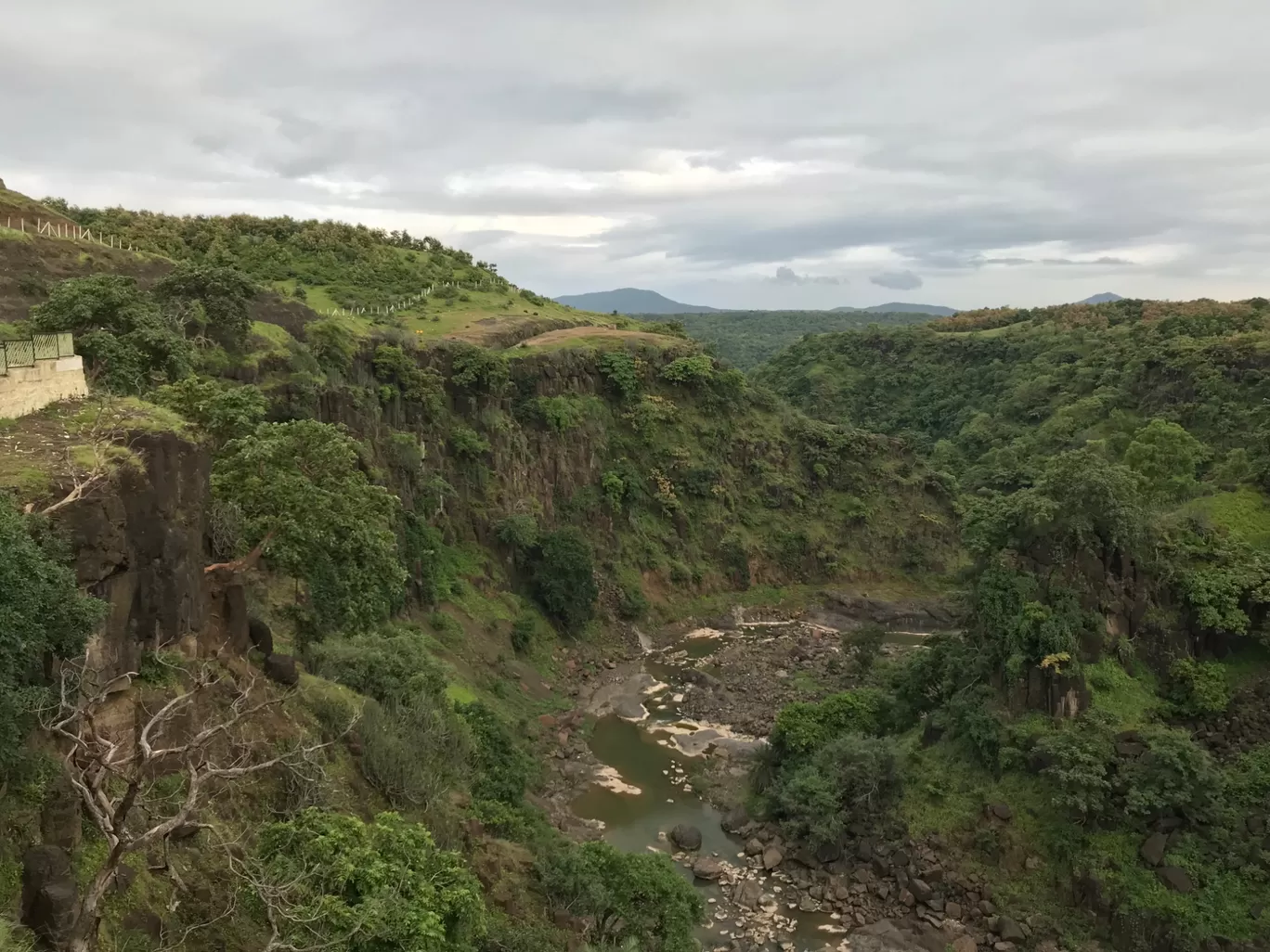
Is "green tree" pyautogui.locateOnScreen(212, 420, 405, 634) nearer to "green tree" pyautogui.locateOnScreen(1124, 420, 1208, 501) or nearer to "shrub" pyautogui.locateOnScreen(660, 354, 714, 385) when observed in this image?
"green tree" pyautogui.locateOnScreen(1124, 420, 1208, 501)

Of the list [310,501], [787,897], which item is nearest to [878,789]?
[787,897]

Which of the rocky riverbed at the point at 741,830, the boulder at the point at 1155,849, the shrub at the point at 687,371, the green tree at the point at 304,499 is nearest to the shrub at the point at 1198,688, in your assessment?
the boulder at the point at 1155,849

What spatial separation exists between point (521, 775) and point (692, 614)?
26.0 meters

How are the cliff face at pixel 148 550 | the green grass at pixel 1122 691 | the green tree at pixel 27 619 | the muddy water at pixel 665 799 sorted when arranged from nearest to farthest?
1. the green tree at pixel 27 619
2. the cliff face at pixel 148 550
3. the muddy water at pixel 665 799
4. the green grass at pixel 1122 691

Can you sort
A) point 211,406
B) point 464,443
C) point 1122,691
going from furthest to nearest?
point 464,443 < point 1122,691 < point 211,406

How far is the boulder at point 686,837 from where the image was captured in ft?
90.0

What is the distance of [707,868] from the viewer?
25922 mm

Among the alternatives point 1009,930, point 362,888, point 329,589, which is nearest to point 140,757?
point 362,888

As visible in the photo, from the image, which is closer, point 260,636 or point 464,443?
point 260,636

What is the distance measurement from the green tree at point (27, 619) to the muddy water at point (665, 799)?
18152 millimetres

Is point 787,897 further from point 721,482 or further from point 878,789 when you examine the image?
point 721,482

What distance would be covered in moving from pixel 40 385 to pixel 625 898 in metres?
15.9

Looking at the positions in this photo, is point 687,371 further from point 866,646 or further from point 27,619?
point 27,619

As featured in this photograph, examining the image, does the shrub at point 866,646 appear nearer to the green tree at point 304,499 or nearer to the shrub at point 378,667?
the shrub at point 378,667
